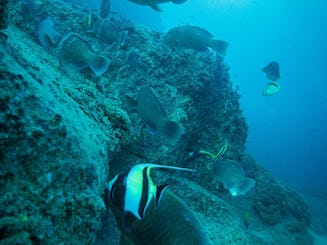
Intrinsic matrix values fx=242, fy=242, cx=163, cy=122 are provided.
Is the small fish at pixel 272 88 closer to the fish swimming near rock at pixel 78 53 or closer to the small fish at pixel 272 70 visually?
the small fish at pixel 272 70

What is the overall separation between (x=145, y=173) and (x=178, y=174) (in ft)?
8.95

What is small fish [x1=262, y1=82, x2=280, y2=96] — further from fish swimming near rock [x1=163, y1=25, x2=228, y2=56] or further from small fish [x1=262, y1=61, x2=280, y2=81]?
fish swimming near rock [x1=163, y1=25, x2=228, y2=56]

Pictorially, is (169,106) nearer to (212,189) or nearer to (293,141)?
(212,189)

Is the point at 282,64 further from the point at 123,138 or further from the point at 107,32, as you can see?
the point at 123,138

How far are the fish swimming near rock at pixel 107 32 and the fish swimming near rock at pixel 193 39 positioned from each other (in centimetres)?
112

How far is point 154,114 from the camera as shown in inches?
112

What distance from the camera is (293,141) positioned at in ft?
314

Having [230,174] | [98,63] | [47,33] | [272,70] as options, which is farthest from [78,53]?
[272,70]

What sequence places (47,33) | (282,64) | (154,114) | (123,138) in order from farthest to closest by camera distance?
(282,64) → (47,33) → (154,114) → (123,138)

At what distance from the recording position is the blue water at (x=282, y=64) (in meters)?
73.9

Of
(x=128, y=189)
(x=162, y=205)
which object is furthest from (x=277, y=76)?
(x=128, y=189)

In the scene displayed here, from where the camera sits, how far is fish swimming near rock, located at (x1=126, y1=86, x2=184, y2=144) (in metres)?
2.81

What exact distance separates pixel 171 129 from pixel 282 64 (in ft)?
355

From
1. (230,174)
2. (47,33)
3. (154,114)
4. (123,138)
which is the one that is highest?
(47,33)
